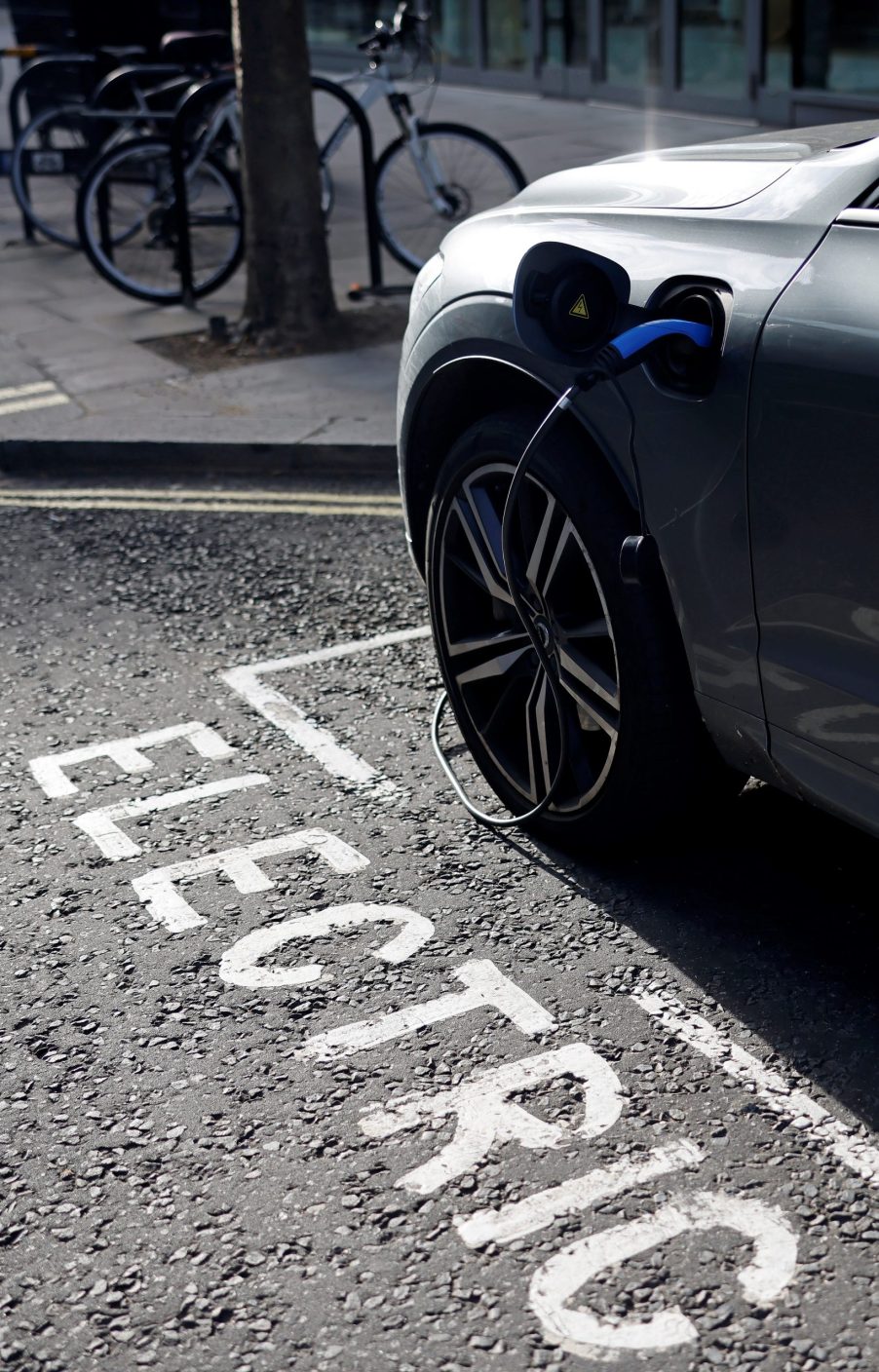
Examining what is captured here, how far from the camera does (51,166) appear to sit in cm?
1098

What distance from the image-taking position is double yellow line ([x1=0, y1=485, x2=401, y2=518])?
19.8ft

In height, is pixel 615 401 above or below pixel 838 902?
above

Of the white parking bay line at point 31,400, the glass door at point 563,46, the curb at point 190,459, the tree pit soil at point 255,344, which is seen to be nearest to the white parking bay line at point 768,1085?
the curb at point 190,459

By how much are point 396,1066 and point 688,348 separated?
133 centimetres

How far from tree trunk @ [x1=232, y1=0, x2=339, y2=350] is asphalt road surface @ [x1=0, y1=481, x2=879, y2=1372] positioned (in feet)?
13.9

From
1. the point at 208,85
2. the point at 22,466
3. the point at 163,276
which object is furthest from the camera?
the point at 163,276

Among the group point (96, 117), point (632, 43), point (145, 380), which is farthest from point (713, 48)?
point (145, 380)

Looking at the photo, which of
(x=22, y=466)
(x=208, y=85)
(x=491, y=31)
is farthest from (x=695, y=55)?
A: (x=22, y=466)

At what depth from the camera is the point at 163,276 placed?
→ 955 centimetres

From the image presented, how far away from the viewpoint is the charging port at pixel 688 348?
2.64 meters

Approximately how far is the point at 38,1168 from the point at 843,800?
144 cm

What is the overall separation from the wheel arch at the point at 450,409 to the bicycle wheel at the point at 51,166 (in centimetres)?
697

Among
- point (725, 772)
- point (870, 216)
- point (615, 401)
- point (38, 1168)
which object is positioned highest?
point (870, 216)

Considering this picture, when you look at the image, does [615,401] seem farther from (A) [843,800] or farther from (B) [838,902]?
(B) [838,902]
